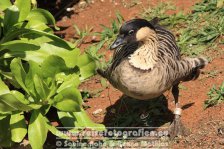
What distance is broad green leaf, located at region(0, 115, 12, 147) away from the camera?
193 inches

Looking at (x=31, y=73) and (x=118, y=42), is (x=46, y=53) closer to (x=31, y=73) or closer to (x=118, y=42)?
(x=31, y=73)

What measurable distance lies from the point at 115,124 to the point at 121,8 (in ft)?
8.41

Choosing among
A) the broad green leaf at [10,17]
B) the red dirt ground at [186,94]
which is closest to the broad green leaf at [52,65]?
the broad green leaf at [10,17]

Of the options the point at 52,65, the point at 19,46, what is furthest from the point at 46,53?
the point at 52,65

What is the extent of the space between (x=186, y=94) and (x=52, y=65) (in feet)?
6.21

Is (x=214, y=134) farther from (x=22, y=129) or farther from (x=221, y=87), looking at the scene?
(x=22, y=129)

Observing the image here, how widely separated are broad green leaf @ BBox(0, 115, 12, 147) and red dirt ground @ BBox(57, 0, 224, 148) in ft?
3.82

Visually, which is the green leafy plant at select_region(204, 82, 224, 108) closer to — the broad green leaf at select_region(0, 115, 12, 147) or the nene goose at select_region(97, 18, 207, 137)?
the nene goose at select_region(97, 18, 207, 137)

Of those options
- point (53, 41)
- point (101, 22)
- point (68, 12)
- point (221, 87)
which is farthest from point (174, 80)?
point (68, 12)

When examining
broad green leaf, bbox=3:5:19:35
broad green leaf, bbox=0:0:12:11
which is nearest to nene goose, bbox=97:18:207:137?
broad green leaf, bbox=3:5:19:35

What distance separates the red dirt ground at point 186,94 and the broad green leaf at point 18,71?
1355 mm

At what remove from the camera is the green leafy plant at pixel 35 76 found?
460 centimetres

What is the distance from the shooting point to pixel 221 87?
5480 mm

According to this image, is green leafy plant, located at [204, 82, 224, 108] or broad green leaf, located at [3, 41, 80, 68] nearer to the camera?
broad green leaf, located at [3, 41, 80, 68]
